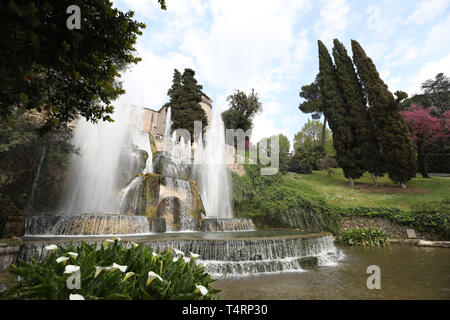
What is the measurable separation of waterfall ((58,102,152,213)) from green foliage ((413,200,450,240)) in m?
17.6

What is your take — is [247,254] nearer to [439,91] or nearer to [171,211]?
[171,211]

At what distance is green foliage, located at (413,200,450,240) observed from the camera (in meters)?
12.4

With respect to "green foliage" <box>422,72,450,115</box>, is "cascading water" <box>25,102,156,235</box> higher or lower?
lower

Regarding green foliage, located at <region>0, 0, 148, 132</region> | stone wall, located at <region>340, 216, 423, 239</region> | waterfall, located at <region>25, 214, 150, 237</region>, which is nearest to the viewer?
Answer: green foliage, located at <region>0, 0, 148, 132</region>

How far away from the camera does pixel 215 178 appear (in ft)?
59.6

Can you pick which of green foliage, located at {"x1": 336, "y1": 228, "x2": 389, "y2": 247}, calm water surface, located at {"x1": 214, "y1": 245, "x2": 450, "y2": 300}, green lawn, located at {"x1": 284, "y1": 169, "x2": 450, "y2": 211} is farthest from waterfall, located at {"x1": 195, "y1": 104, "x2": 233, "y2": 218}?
calm water surface, located at {"x1": 214, "y1": 245, "x2": 450, "y2": 300}

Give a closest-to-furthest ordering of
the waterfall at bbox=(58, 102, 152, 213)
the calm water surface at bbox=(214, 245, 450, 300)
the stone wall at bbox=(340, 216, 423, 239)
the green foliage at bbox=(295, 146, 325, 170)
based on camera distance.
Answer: the calm water surface at bbox=(214, 245, 450, 300)
the waterfall at bbox=(58, 102, 152, 213)
the stone wall at bbox=(340, 216, 423, 239)
the green foliage at bbox=(295, 146, 325, 170)

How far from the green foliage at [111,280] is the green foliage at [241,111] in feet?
132

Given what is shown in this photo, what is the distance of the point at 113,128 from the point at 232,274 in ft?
41.7

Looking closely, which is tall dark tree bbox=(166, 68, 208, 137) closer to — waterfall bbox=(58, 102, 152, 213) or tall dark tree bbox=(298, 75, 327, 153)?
waterfall bbox=(58, 102, 152, 213)

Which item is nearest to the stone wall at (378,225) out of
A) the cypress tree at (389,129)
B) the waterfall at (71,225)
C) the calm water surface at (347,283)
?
the calm water surface at (347,283)

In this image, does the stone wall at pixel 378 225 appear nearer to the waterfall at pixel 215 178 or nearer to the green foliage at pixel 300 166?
the waterfall at pixel 215 178
